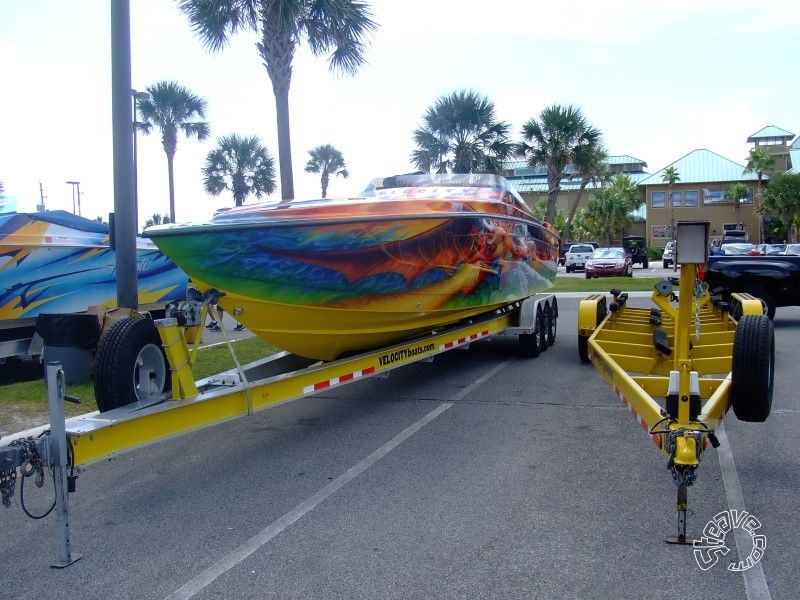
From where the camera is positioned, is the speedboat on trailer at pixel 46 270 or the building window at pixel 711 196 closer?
the speedboat on trailer at pixel 46 270

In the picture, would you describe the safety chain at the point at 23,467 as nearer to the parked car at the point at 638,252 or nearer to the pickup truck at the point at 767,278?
the pickup truck at the point at 767,278

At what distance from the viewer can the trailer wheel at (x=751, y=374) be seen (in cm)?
475

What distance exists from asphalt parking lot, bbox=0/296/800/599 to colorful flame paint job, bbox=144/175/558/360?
0.95m

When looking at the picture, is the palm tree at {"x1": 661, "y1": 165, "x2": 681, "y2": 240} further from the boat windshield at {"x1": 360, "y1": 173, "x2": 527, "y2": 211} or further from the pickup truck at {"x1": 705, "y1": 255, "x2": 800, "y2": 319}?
the boat windshield at {"x1": 360, "y1": 173, "x2": 527, "y2": 211}

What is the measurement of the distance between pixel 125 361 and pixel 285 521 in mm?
1668

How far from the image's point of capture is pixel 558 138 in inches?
1293

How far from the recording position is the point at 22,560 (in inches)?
156

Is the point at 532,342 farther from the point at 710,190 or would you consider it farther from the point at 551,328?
the point at 710,190

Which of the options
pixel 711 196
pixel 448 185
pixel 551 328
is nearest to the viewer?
pixel 448 185

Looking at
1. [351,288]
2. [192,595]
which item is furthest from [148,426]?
[351,288]

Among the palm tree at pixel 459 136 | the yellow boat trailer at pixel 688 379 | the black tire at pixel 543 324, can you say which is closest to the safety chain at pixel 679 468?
the yellow boat trailer at pixel 688 379

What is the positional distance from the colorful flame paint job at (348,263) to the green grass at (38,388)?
7.38 feet

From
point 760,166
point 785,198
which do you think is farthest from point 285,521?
point 760,166

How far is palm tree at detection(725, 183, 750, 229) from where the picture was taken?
61188mm
